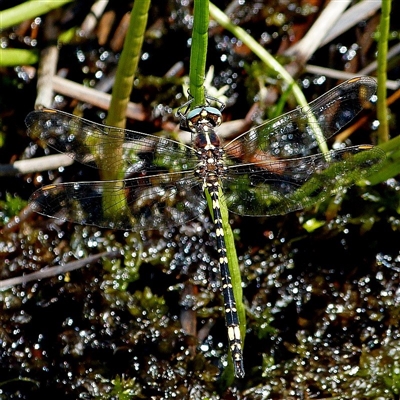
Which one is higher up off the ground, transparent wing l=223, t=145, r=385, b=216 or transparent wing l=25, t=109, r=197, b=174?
transparent wing l=25, t=109, r=197, b=174

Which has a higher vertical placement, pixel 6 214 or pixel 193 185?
pixel 6 214

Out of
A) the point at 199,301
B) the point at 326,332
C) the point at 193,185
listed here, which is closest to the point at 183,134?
the point at 193,185

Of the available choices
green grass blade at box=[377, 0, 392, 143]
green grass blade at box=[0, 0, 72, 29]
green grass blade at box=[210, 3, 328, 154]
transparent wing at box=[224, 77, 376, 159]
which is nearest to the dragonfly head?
transparent wing at box=[224, 77, 376, 159]

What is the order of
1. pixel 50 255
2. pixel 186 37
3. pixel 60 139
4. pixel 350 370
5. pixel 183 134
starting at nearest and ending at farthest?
pixel 60 139 → pixel 350 370 → pixel 50 255 → pixel 183 134 → pixel 186 37

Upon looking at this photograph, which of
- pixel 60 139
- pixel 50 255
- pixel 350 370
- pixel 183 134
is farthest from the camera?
pixel 183 134

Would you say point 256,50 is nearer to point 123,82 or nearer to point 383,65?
point 383,65

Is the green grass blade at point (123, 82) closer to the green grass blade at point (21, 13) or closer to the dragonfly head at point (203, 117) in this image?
the dragonfly head at point (203, 117)

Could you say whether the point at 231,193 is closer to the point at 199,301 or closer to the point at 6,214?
the point at 199,301

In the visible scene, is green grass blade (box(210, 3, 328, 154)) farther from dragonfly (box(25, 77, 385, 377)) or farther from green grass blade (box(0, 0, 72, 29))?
green grass blade (box(0, 0, 72, 29))

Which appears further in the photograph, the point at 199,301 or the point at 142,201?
the point at 199,301
